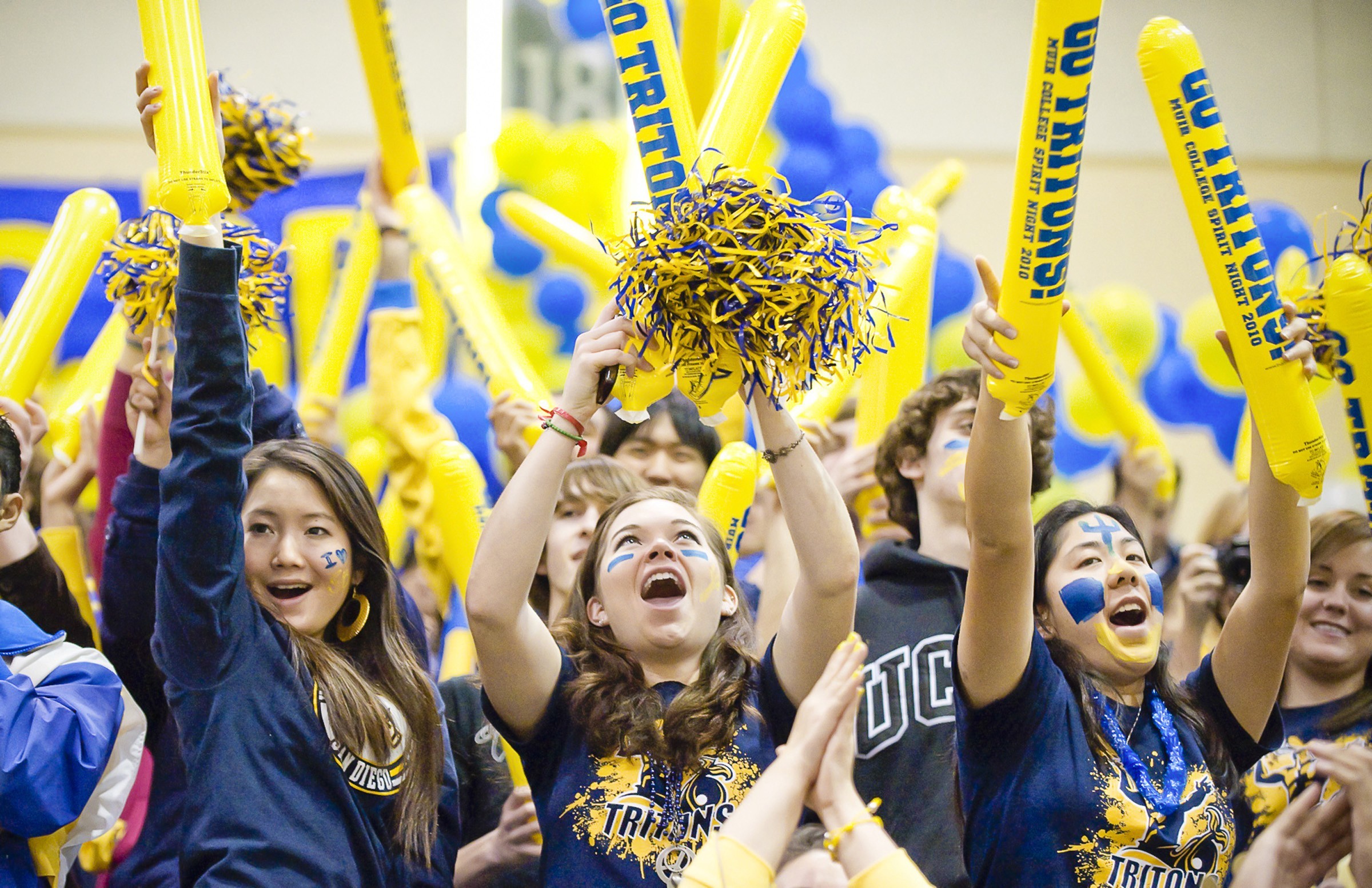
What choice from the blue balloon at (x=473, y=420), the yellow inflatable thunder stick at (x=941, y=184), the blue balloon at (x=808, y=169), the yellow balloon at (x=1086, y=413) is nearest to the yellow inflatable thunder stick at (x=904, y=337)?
the yellow inflatable thunder stick at (x=941, y=184)

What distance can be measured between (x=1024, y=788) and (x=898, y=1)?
6.56m

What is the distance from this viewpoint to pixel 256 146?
2662 mm

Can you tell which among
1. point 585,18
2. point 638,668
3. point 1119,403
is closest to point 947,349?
point 1119,403

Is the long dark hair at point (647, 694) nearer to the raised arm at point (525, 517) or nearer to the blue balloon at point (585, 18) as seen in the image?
the raised arm at point (525, 517)

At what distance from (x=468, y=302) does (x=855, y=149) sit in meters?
3.08

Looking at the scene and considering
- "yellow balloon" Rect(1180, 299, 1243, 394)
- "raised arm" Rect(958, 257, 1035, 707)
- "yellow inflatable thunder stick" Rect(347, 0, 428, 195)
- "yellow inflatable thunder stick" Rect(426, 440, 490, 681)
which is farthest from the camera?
"yellow balloon" Rect(1180, 299, 1243, 394)

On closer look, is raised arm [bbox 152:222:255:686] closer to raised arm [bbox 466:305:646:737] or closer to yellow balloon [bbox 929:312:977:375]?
raised arm [bbox 466:305:646:737]

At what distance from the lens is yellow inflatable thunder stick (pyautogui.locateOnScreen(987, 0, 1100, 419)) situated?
62.1 inches

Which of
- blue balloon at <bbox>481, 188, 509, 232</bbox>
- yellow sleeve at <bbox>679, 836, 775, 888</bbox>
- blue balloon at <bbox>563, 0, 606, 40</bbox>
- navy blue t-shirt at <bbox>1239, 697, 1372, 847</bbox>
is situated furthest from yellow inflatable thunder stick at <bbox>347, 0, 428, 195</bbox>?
blue balloon at <bbox>563, 0, 606, 40</bbox>

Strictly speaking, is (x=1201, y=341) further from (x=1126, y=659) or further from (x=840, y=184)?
(x=1126, y=659)

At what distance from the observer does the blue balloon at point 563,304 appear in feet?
16.6

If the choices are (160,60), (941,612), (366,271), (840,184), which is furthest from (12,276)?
(941,612)

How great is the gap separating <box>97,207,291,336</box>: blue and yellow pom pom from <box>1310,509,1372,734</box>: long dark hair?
6.52ft

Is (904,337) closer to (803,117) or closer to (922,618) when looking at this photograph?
(922,618)
